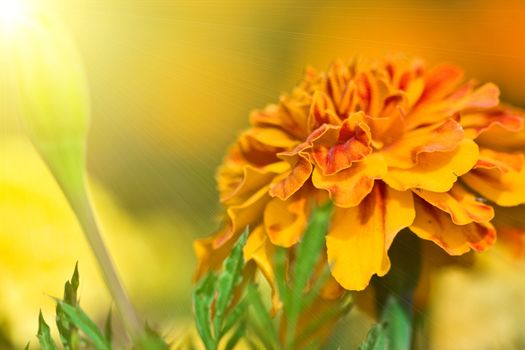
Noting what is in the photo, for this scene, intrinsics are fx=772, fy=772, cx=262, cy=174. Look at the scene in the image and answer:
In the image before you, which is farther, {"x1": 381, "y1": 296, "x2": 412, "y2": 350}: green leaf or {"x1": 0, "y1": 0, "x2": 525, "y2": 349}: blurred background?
{"x1": 0, "y1": 0, "x2": 525, "y2": 349}: blurred background

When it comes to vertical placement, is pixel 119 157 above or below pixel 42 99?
below

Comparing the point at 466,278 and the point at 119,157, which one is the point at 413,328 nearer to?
the point at 466,278

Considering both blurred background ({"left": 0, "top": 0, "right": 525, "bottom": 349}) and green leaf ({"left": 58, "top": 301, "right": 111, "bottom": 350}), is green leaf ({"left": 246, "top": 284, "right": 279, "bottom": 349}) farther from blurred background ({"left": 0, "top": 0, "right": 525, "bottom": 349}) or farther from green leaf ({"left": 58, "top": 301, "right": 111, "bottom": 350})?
blurred background ({"left": 0, "top": 0, "right": 525, "bottom": 349})

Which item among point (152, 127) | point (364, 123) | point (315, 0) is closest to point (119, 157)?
point (152, 127)

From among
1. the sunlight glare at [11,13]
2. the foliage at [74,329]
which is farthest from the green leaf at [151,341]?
the sunlight glare at [11,13]

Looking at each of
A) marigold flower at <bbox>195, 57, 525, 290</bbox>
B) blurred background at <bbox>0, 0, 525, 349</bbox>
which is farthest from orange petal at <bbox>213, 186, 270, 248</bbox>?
blurred background at <bbox>0, 0, 525, 349</bbox>

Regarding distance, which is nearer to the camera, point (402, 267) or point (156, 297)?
point (402, 267)

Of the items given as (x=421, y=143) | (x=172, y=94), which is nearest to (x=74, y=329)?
(x=421, y=143)
